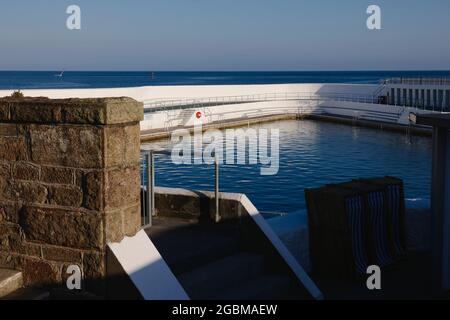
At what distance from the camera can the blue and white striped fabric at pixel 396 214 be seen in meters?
8.38

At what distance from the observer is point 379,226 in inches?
324

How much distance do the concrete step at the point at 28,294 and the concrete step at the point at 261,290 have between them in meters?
1.51

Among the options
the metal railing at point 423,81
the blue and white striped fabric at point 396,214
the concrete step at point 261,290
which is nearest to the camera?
the concrete step at point 261,290

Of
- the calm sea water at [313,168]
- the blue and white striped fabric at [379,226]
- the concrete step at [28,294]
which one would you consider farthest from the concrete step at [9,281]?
the calm sea water at [313,168]

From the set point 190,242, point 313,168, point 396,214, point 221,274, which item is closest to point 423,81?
point 313,168

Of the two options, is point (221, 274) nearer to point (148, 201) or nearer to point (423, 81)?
point (148, 201)

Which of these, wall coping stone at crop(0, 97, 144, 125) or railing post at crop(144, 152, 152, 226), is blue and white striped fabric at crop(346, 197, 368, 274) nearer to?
railing post at crop(144, 152, 152, 226)

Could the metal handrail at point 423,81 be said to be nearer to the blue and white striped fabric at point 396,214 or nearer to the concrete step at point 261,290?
the blue and white striped fabric at point 396,214

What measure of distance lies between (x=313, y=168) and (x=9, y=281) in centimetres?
2100

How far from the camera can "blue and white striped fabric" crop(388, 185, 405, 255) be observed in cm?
838

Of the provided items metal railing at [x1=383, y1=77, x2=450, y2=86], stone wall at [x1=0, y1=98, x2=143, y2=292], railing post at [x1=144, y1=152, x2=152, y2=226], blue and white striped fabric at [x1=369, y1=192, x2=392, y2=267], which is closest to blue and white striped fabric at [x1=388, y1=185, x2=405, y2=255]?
blue and white striped fabric at [x1=369, y1=192, x2=392, y2=267]

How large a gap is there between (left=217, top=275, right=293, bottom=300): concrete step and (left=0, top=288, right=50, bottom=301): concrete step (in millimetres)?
1512

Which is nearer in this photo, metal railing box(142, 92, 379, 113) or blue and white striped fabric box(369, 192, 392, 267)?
blue and white striped fabric box(369, 192, 392, 267)
